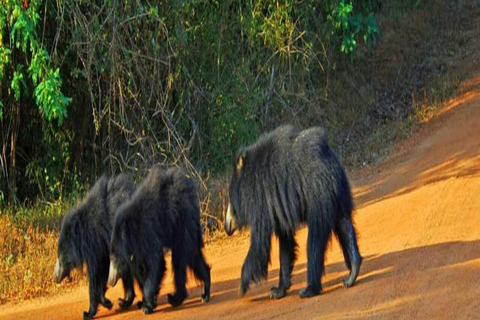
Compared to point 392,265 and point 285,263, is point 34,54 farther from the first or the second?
point 392,265

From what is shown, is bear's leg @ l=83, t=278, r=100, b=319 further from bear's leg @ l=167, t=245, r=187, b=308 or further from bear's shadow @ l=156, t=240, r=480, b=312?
bear's leg @ l=167, t=245, r=187, b=308

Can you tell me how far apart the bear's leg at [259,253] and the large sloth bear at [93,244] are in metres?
1.34

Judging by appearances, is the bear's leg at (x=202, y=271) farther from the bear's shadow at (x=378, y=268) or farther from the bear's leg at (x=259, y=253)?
the bear's leg at (x=259, y=253)

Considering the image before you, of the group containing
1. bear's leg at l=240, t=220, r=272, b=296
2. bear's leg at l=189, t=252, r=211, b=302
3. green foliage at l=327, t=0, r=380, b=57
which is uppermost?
green foliage at l=327, t=0, r=380, b=57

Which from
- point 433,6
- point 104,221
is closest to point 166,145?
point 104,221

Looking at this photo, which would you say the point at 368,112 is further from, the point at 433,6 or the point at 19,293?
the point at 19,293

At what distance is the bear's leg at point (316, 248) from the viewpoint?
9.11m

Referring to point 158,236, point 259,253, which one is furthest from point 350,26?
point 259,253

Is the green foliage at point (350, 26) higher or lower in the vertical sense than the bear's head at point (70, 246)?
higher

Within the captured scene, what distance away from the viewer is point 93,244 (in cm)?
1013

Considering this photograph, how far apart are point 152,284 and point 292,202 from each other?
1557mm

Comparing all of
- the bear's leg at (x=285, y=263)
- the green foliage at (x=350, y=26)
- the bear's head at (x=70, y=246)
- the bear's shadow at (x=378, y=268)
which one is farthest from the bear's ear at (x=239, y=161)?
the green foliage at (x=350, y=26)

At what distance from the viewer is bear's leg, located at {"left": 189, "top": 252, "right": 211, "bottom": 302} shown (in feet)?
32.7

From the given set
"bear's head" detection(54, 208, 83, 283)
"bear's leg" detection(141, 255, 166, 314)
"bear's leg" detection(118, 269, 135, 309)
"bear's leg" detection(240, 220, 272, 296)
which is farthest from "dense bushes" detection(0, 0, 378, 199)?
"bear's leg" detection(240, 220, 272, 296)
